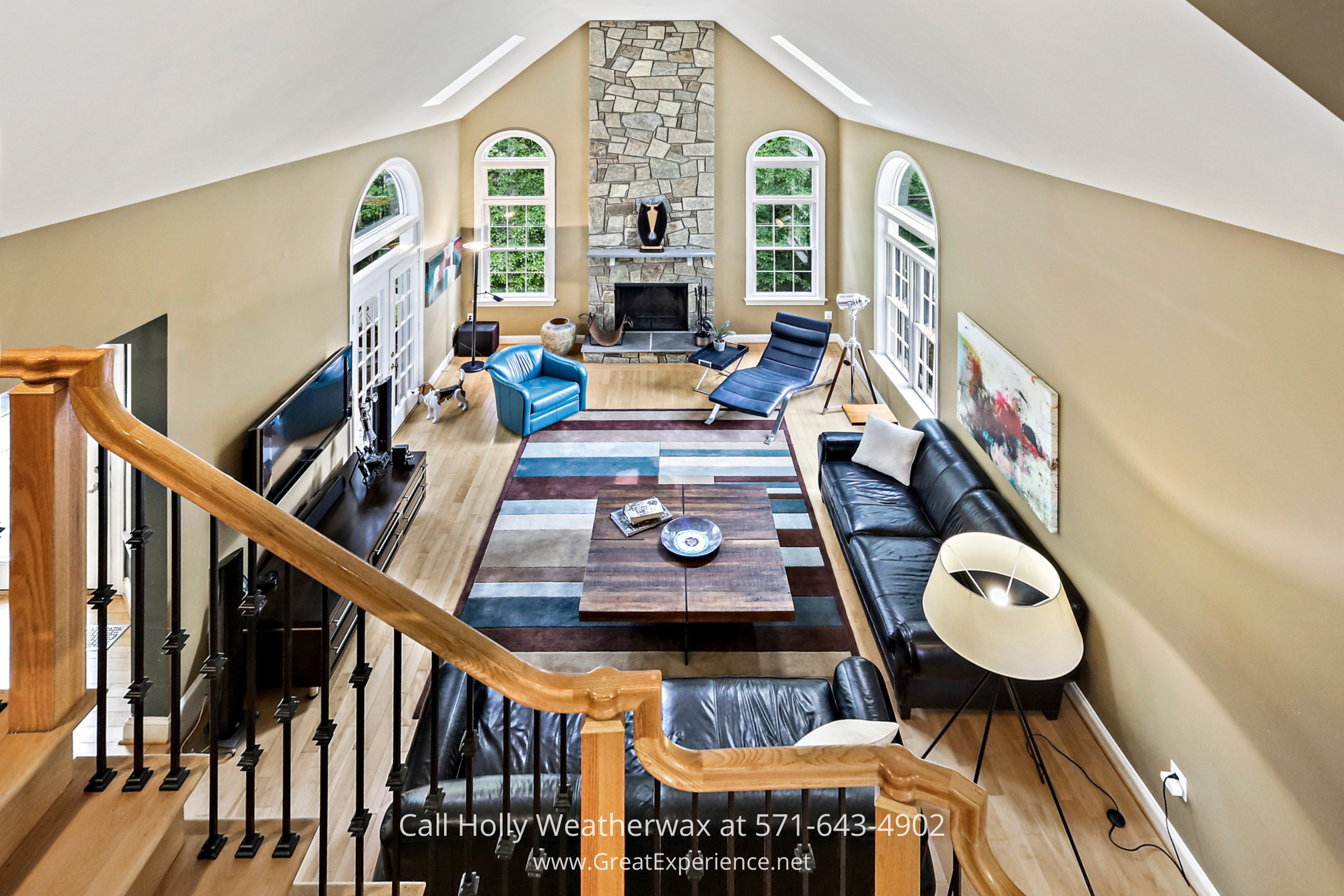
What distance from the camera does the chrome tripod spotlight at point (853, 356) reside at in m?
7.66

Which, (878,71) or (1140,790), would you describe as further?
(878,71)

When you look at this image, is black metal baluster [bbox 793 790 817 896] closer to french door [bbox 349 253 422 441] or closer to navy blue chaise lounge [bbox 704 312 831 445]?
french door [bbox 349 253 422 441]

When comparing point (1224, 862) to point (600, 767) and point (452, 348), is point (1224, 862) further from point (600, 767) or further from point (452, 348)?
point (452, 348)

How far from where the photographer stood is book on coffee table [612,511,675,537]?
500cm

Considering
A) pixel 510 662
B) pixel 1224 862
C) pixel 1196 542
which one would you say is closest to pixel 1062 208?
pixel 1196 542

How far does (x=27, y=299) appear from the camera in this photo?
275 cm

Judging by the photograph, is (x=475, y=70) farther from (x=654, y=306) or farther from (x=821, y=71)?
(x=654, y=306)

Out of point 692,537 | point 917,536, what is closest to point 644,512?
point 692,537

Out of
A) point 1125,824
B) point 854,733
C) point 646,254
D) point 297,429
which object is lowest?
point 1125,824

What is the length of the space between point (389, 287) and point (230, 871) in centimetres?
590

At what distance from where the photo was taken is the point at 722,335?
945cm

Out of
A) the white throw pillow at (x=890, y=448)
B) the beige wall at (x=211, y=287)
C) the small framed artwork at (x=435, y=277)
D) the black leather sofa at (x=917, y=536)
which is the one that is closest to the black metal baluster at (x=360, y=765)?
the beige wall at (x=211, y=287)

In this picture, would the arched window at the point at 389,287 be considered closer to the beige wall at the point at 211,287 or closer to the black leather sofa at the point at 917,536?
the beige wall at the point at 211,287

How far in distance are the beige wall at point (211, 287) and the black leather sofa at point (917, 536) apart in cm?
316
